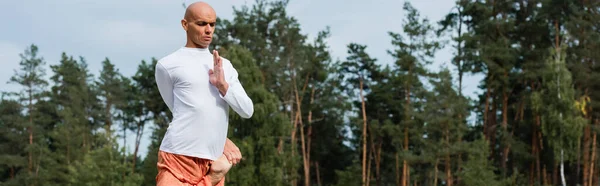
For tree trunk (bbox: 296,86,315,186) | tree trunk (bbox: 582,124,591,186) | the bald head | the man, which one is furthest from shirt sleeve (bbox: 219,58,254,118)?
tree trunk (bbox: 296,86,315,186)

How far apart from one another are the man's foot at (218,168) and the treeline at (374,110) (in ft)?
86.6

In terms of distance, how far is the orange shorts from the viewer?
4.80m

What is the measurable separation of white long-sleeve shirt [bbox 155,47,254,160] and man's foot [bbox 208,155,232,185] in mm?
70

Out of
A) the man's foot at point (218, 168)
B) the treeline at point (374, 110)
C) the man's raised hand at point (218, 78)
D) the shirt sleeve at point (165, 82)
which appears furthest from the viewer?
the treeline at point (374, 110)

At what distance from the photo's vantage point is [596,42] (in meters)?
37.2

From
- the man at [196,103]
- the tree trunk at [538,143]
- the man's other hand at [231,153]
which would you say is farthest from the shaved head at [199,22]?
the tree trunk at [538,143]

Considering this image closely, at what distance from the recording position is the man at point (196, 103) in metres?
4.79

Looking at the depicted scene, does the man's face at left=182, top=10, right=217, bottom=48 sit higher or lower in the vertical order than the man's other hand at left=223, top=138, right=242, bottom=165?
higher

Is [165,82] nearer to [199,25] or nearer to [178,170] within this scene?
[199,25]

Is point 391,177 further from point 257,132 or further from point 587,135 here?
point 257,132

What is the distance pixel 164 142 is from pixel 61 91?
5234cm

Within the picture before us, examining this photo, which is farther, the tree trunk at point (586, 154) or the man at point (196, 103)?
the tree trunk at point (586, 154)

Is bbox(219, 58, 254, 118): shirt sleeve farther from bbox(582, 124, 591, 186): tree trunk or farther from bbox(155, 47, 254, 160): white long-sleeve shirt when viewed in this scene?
bbox(582, 124, 591, 186): tree trunk

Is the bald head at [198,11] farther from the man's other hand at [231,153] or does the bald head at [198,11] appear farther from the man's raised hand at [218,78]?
the man's other hand at [231,153]
